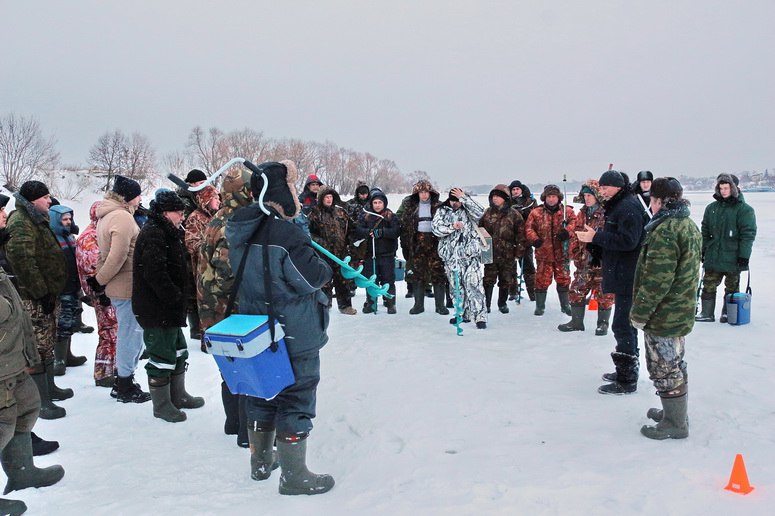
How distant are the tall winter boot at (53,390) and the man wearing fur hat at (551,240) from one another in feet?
20.6

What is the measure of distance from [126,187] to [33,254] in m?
0.98

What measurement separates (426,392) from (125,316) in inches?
115

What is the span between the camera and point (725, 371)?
522cm

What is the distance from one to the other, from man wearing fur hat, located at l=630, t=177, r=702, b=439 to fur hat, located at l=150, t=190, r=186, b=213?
3932 millimetres

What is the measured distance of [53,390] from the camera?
15.9ft

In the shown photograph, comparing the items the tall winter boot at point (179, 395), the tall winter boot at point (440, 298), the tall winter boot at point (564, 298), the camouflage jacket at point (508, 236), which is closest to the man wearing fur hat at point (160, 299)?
the tall winter boot at point (179, 395)

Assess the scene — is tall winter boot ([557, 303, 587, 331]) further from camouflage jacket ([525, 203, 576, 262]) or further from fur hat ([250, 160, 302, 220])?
fur hat ([250, 160, 302, 220])

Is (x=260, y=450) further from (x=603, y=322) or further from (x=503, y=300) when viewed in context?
(x=503, y=300)

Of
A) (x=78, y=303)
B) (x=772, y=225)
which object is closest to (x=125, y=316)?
(x=78, y=303)

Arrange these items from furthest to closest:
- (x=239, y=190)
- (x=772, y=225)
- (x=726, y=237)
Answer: (x=772, y=225), (x=726, y=237), (x=239, y=190)

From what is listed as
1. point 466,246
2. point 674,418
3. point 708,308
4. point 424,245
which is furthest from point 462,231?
point 674,418

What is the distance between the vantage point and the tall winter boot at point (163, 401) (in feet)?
14.3

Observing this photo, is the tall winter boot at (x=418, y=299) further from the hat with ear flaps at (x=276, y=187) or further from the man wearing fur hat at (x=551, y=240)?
the hat with ear flaps at (x=276, y=187)

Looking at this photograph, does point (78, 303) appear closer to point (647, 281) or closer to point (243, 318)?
point (243, 318)
